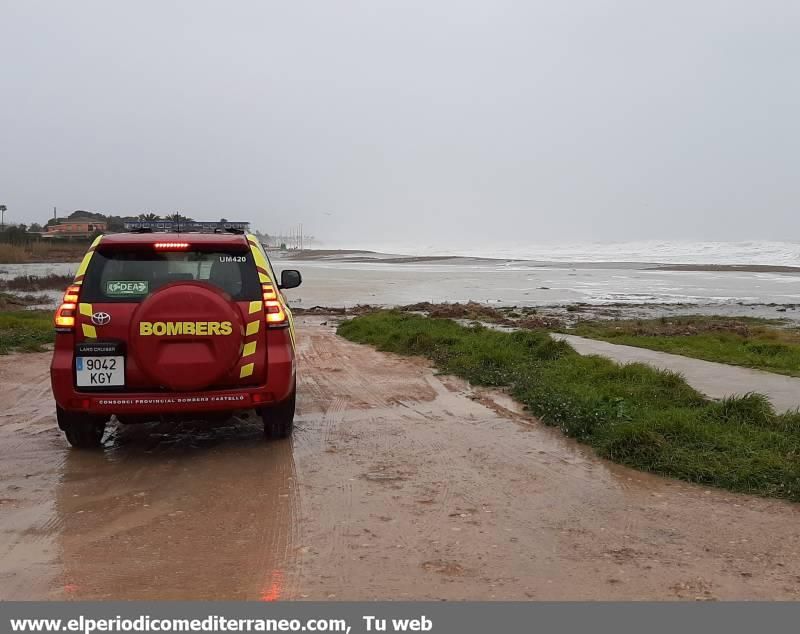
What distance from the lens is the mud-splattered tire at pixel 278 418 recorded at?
6.17 m

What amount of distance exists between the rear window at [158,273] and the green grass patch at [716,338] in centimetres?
795

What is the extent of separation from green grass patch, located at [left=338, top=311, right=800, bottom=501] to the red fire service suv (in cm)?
299

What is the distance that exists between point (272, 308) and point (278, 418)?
1090mm

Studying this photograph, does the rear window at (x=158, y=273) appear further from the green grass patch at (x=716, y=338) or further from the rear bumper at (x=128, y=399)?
the green grass patch at (x=716, y=338)

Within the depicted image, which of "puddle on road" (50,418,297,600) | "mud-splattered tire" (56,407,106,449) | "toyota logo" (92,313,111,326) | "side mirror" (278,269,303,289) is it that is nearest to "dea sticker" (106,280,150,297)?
"toyota logo" (92,313,111,326)

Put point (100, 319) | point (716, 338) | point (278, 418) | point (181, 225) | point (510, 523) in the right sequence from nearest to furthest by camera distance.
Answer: point (510, 523), point (100, 319), point (278, 418), point (181, 225), point (716, 338)

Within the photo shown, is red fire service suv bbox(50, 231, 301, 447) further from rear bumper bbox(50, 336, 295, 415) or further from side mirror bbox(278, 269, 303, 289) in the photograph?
side mirror bbox(278, 269, 303, 289)

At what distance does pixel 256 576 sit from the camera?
3.64 metres

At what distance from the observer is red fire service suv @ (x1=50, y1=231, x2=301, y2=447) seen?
5.38 metres

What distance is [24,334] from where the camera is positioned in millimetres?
13781

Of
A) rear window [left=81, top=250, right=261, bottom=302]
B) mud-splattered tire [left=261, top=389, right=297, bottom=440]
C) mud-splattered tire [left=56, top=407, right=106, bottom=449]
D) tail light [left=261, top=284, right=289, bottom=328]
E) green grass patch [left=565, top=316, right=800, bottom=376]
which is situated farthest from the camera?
green grass patch [left=565, top=316, right=800, bottom=376]

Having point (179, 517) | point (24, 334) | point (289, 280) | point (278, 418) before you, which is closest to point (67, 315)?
point (278, 418)

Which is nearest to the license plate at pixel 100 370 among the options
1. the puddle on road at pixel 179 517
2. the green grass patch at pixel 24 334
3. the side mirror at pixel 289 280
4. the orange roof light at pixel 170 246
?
the puddle on road at pixel 179 517

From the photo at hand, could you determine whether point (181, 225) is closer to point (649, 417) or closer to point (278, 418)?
point (278, 418)
